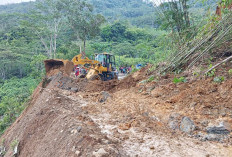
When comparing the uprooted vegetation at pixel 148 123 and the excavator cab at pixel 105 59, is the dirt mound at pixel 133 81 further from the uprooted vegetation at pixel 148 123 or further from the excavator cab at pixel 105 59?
the excavator cab at pixel 105 59

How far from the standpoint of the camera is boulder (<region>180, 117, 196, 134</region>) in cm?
317

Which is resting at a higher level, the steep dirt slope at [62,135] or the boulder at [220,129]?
the boulder at [220,129]

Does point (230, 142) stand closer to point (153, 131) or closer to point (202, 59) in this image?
point (153, 131)

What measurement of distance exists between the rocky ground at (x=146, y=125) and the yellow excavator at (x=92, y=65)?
12.1ft

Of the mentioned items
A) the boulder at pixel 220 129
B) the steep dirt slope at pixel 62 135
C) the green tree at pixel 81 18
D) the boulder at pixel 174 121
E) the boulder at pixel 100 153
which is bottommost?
the steep dirt slope at pixel 62 135

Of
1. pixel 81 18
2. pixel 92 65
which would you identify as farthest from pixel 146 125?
pixel 81 18

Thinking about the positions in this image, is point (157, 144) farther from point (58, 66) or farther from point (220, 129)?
point (58, 66)

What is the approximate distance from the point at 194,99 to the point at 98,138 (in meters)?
2.15

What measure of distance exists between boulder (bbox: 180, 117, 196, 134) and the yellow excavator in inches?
242

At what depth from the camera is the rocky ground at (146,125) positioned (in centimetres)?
271

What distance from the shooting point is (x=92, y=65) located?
988 centimetres

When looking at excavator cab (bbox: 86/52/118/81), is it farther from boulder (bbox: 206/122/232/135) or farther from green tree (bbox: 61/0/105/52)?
green tree (bbox: 61/0/105/52)

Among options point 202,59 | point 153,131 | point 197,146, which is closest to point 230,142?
point 197,146

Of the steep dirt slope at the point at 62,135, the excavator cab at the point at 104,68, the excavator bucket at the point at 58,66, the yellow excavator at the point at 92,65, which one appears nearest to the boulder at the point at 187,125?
the steep dirt slope at the point at 62,135
